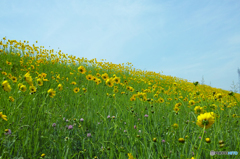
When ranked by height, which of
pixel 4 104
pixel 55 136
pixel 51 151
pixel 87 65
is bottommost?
pixel 51 151

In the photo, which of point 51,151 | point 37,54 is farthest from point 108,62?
point 51,151

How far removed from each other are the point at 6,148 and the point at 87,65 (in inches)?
328

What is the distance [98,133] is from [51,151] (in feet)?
1.90

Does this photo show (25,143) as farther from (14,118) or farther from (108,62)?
(108,62)

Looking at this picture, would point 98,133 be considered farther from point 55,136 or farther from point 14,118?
point 14,118

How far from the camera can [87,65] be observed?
9680 millimetres

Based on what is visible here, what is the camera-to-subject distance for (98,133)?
2055 mm

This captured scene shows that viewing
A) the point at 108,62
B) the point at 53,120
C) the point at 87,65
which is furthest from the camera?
the point at 108,62

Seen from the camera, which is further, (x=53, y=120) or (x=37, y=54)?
(x=37, y=54)

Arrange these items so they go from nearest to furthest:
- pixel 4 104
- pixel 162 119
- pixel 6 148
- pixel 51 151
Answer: pixel 6 148, pixel 51 151, pixel 4 104, pixel 162 119

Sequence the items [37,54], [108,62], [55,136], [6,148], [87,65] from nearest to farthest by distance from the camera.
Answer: [6,148] < [55,136] < [37,54] < [87,65] < [108,62]

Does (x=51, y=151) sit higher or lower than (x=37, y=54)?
lower

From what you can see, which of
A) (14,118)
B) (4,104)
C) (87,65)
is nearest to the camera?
(14,118)

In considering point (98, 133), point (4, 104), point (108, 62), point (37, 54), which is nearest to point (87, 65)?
point (108, 62)
